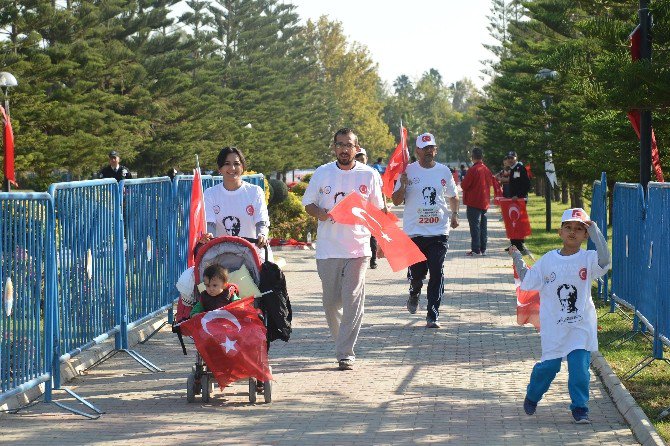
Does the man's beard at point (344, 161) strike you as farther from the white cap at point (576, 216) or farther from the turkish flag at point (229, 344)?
the white cap at point (576, 216)

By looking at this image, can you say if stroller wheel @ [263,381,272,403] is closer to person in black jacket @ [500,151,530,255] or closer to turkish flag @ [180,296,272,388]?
turkish flag @ [180,296,272,388]

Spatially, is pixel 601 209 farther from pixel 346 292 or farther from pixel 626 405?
pixel 626 405

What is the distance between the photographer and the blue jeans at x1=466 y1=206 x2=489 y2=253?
2398 cm

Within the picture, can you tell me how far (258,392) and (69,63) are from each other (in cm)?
3405

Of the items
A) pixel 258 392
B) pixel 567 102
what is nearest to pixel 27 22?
pixel 567 102

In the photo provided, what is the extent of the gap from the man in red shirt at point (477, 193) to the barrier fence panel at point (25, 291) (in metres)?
15.8

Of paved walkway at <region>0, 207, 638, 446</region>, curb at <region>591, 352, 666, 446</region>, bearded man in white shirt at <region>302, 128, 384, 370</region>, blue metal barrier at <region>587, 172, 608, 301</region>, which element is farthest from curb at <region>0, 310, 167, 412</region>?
blue metal barrier at <region>587, 172, 608, 301</region>

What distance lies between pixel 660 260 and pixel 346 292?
2.45 metres

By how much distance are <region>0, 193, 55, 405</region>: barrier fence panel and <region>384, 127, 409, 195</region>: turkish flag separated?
5.36 meters

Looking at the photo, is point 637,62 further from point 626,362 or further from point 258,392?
point 258,392

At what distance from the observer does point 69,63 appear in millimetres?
41594

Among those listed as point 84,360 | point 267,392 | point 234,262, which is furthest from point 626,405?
point 84,360

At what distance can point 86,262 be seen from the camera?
31.9 feet

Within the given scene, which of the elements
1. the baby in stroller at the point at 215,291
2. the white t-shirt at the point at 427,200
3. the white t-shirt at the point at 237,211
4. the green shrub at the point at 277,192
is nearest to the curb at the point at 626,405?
the baby in stroller at the point at 215,291
